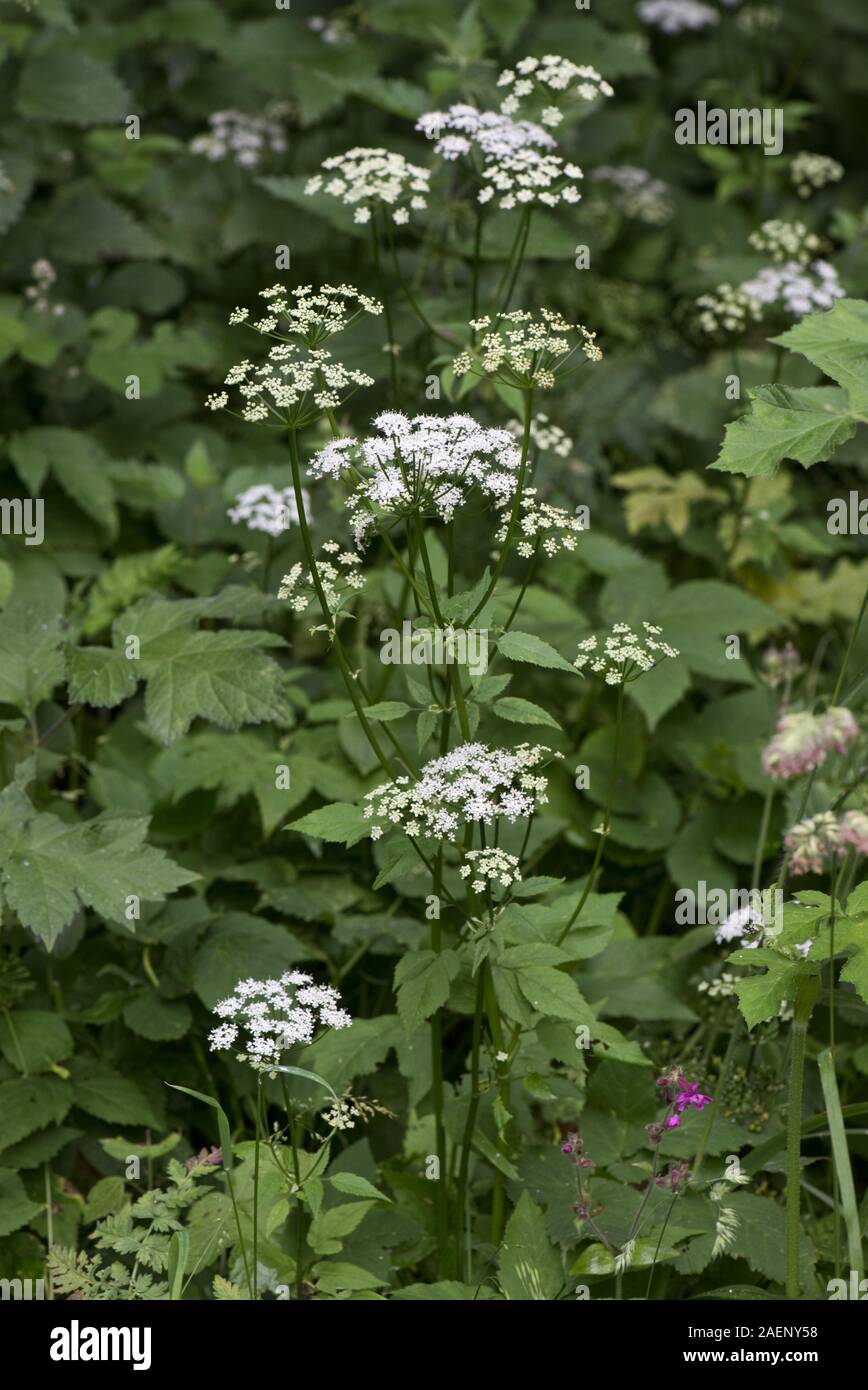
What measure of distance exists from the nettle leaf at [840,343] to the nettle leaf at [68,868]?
176 cm

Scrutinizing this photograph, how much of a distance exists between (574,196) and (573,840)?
1.96 metres

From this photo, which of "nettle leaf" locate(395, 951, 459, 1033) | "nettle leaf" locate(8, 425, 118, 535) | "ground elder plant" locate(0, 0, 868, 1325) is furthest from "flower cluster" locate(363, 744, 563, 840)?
"nettle leaf" locate(8, 425, 118, 535)

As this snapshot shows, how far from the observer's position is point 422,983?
3139mm

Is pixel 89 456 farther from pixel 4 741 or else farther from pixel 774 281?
pixel 774 281

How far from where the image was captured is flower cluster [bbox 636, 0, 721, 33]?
24.2ft

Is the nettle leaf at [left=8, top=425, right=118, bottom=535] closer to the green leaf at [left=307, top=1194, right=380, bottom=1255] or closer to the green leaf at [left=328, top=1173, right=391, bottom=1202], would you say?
the green leaf at [left=307, top=1194, right=380, bottom=1255]

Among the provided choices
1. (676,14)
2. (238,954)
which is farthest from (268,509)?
(676,14)

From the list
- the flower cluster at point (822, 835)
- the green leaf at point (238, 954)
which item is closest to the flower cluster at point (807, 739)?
the flower cluster at point (822, 835)

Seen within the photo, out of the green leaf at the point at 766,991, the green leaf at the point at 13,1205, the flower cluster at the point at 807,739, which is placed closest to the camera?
the flower cluster at the point at 807,739

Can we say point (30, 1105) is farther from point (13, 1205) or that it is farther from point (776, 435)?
point (776, 435)

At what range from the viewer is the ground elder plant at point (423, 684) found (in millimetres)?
3127

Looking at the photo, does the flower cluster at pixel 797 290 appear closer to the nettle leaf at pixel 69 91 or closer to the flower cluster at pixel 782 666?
the flower cluster at pixel 782 666

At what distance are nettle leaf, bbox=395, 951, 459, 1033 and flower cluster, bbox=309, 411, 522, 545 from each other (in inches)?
34.4

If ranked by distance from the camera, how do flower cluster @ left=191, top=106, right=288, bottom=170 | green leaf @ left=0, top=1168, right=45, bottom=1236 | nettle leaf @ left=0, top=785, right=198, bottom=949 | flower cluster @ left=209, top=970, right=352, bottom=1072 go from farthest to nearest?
flower cluster @ left=191, top=106, right=288, bottom=170 < green leaf @ left=0, top=1168, right=45, bottom=1236 < nettle leaf @ left=0, top=785, right=198, bottom=949 < flower cluster @ left=209, top=970, right=352, bottom=1072
